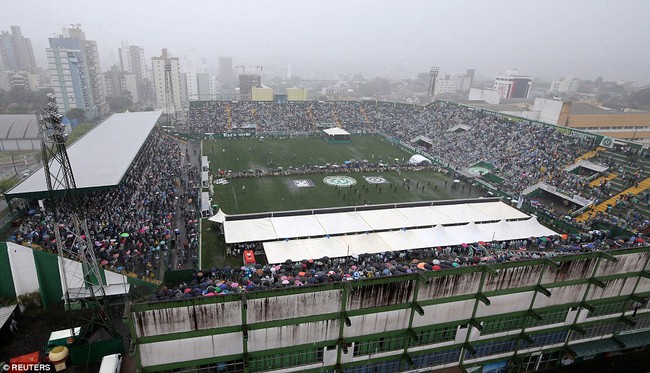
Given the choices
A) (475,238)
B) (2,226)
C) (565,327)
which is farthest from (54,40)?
(565,327)

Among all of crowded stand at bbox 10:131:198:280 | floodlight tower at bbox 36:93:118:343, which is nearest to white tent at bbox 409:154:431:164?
crowded stand at bbox 10:131:198:280

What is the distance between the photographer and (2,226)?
2039 centimetres

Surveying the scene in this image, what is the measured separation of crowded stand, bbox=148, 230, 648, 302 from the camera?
53.0ft

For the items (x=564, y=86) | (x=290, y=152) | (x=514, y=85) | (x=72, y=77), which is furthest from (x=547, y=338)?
(x=564, y=86)

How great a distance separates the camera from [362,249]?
23.1 metres

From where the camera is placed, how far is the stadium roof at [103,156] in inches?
956

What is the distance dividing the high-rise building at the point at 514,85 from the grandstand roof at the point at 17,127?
145m

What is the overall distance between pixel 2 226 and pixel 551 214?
1523 inches

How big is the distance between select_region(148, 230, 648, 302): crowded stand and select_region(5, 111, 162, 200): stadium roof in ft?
38.5

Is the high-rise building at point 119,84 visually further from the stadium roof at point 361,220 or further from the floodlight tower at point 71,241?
the stadium roof at point 361,220

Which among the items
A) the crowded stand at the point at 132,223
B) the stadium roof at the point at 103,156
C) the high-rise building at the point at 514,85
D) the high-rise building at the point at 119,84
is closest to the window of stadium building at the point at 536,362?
the crowded stand at the point at 132,223

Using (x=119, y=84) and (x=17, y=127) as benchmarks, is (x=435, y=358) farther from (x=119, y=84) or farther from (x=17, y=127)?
(x=119, y=84)

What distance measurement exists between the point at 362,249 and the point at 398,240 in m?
2.72

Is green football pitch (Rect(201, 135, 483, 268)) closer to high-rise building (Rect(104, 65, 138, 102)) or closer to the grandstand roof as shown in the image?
the grandstand roof
